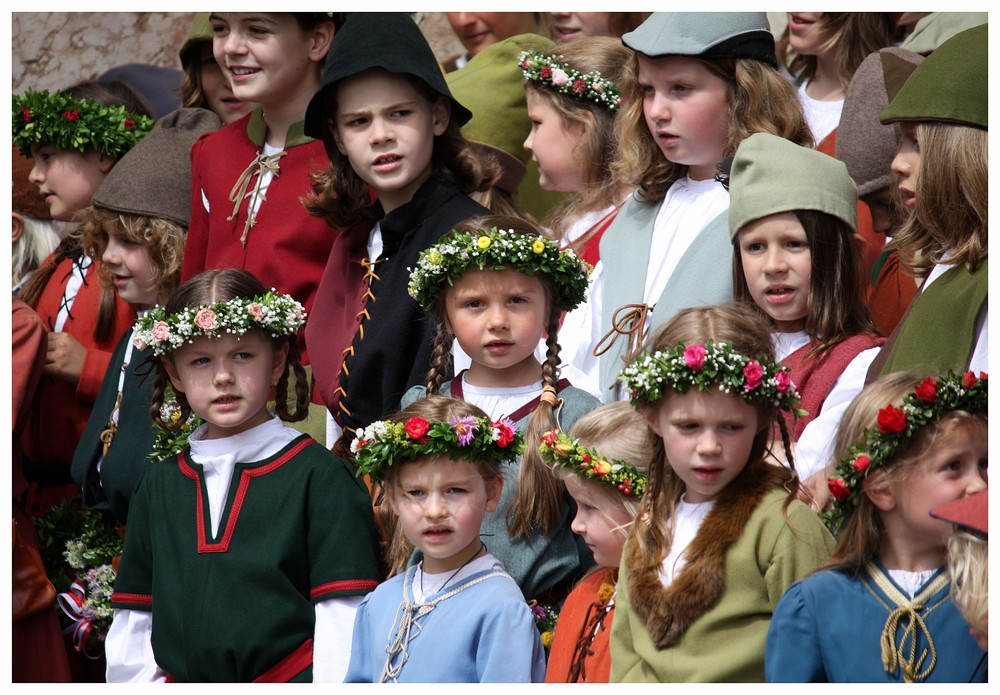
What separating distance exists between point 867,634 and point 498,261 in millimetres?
1683

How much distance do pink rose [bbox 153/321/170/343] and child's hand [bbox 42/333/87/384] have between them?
5.15 feet

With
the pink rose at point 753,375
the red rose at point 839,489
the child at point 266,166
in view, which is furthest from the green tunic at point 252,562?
the red rose at point 839,489

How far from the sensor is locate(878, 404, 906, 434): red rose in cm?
367

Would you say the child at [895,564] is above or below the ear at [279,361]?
below

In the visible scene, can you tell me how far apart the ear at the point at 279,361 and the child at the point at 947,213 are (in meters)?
1.88

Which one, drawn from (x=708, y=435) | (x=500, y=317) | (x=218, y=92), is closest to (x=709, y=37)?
(x=500, y=317)

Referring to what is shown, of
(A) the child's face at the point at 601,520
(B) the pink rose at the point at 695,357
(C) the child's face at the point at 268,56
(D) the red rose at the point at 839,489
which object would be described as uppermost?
(C) the child's face at the point at 268,56

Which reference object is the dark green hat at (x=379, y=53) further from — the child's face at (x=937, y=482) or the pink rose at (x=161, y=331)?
the child's face at (x=937, y=482)

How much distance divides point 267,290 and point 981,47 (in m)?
2.45

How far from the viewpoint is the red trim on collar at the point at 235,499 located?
15.1ft

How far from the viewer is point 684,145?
17.2 ft

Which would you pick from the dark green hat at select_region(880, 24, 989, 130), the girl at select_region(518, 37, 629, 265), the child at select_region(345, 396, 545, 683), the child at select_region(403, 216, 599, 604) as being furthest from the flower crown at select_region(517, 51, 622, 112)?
the child at select_region(345, 396, 545, 683)

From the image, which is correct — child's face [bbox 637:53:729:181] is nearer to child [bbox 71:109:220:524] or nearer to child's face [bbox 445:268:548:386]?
child's face [bbox 445:268:548:386]

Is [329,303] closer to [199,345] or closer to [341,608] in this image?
[199,345]
